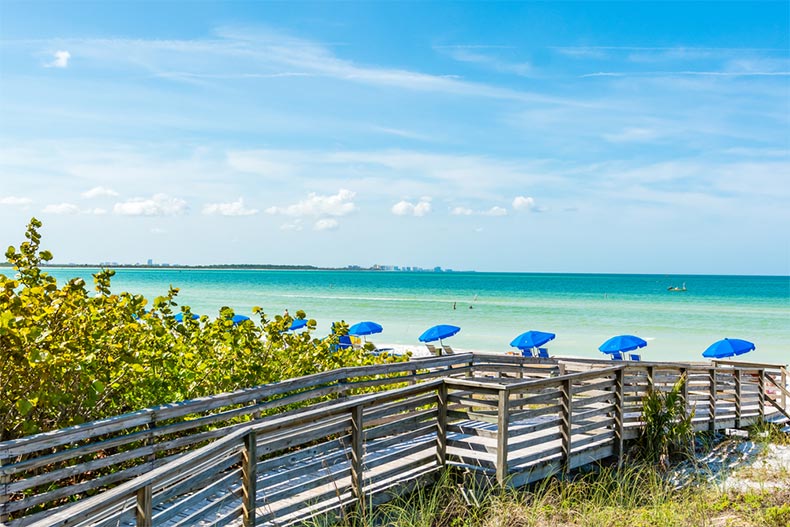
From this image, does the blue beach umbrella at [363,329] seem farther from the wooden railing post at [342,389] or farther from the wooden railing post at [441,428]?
the wooden railing post at [441,428]

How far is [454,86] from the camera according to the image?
2292 cm

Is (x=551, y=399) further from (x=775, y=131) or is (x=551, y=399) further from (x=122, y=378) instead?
(x=775, y=131)

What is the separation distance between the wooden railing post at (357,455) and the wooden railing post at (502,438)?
5.16 ft

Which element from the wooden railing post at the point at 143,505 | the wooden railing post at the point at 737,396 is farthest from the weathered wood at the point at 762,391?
the wooden railing post at the point at 143,505

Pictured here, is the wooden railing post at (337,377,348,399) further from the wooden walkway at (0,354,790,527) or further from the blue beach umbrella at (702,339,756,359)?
the blue beach umbrella at (702,339,756,359)

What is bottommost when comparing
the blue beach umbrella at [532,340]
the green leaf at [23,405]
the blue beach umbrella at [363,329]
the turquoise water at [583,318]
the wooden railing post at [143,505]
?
the turquoise water at [583,318]

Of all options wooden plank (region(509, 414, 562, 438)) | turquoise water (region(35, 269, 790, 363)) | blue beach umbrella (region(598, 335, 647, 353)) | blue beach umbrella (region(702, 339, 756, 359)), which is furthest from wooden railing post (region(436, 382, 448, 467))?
turquoise water (region(35, 269, 790, 363))

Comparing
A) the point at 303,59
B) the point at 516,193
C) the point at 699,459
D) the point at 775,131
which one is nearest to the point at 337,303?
the point at 516,193

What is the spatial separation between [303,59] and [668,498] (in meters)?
11.3

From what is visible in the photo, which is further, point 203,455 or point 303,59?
point 303,59

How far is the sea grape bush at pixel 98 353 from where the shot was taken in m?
4.94

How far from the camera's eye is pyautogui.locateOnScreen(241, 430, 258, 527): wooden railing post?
4664 mm

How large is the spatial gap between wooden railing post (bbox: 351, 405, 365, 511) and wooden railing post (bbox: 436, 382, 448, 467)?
129cm

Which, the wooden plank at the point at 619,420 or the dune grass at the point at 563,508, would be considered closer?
the dune grass at the point at 563,508
